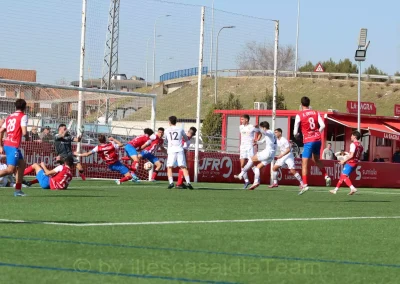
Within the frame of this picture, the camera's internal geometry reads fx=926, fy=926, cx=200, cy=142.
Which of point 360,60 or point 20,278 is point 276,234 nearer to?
point 20,278

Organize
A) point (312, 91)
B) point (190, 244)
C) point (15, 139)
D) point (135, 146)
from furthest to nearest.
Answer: point (312, 91) < point (135, 146) < point (15, 139) < point (190, 244)

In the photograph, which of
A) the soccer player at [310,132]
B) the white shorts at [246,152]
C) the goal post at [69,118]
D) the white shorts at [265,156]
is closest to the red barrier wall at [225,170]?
the goal post at [69,118]

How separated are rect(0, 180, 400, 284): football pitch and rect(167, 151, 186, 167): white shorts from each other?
25.7 feet

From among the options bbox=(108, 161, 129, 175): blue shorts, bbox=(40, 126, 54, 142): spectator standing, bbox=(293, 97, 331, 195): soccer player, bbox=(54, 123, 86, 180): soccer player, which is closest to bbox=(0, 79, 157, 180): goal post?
bbox=(40, 126, 54, 142): spectator standing

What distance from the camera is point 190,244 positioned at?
9047 millimetres

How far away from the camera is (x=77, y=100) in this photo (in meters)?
27.7

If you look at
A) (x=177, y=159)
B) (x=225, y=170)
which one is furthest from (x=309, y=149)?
(x=225, y=170)

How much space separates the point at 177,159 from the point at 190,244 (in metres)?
14.5

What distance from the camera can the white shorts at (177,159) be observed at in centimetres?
2348

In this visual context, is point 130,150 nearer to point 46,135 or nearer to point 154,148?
point 154,148

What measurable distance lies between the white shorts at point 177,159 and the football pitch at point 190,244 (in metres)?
7.84

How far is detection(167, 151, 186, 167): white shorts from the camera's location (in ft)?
77.0

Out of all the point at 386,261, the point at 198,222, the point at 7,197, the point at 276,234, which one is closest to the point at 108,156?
the point at 7,197

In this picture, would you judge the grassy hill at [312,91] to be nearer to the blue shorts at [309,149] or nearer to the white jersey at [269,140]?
the white jersey at [269,140]
